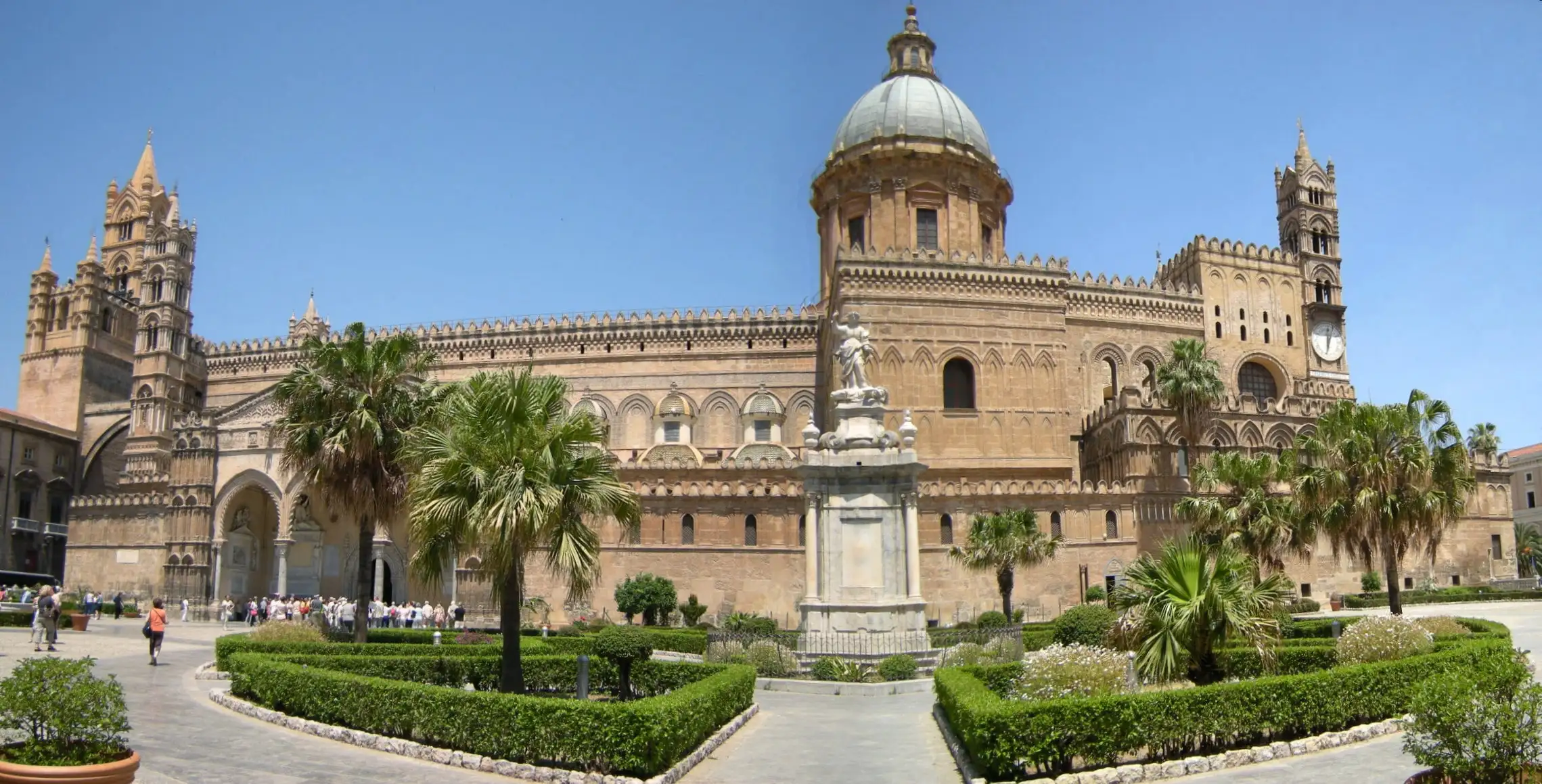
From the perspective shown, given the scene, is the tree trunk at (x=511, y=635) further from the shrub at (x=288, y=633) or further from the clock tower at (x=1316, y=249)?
the clock tower at (x=1316, y=249)

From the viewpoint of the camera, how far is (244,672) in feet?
53.5

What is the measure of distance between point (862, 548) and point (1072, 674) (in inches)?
313

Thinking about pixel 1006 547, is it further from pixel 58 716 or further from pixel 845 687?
pixel 58 716

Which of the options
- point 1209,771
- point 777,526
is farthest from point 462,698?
point 777,526

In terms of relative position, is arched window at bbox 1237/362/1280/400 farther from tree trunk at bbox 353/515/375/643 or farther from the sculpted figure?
tree trunk at bbox 353/515/375/643

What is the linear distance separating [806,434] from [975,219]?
1169 inches

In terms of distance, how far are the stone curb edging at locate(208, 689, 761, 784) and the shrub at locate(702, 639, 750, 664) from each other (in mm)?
5506

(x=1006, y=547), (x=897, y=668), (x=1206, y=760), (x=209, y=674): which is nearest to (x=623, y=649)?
(x=897, y=668)

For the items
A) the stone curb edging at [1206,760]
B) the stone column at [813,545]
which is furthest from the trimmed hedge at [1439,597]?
the stone curb edging at [1206,760]

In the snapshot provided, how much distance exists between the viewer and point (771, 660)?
811 inches

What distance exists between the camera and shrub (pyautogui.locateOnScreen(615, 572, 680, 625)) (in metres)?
34.8

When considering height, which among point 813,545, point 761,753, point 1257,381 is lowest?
point 761,753

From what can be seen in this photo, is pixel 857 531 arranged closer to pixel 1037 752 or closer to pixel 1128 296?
pixel 1037 752

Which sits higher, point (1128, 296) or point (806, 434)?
point (1128, 296)
